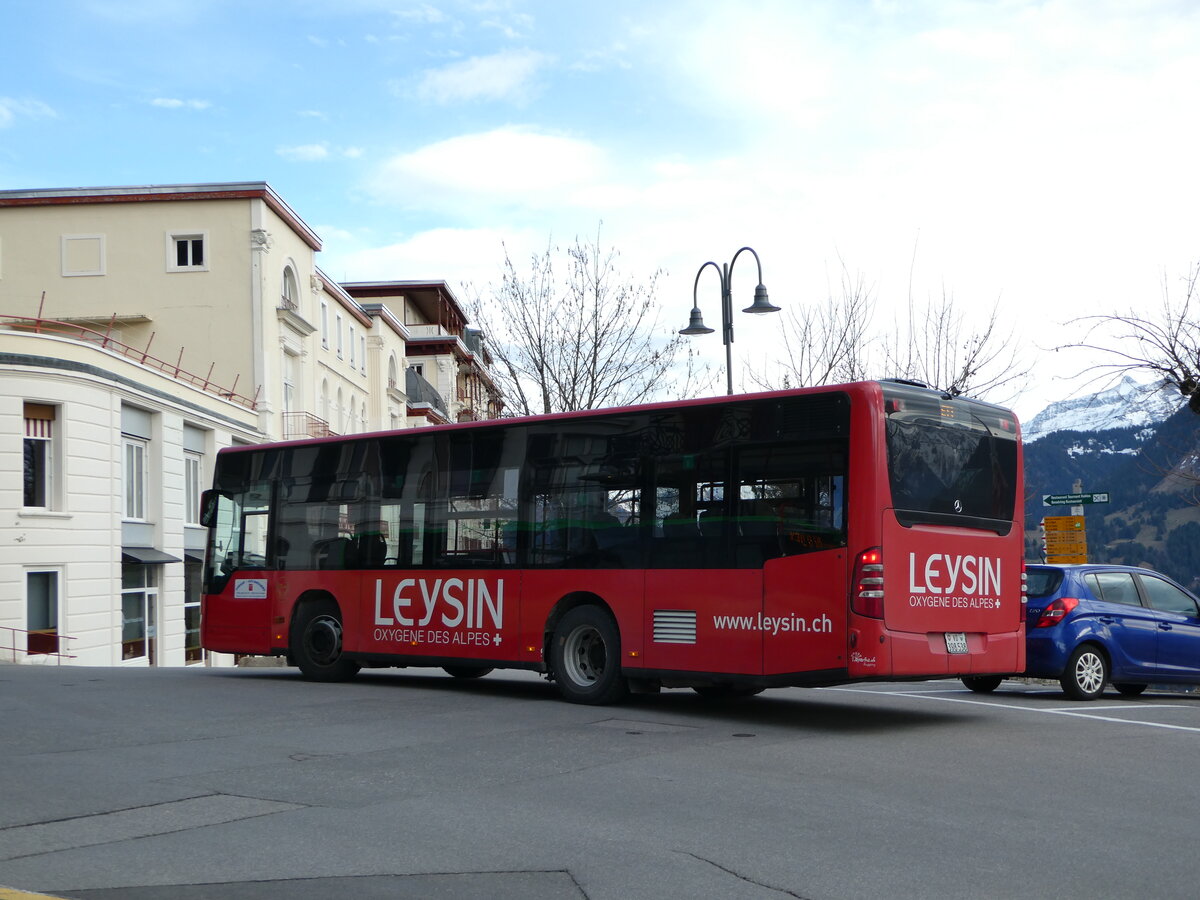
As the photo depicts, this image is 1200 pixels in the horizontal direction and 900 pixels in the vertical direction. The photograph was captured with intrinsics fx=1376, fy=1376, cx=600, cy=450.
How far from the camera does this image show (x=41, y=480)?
105ft

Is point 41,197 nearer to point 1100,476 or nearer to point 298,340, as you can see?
point 298,340

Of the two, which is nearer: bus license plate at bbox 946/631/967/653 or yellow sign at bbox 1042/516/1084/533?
bus license plate at bbox 946/631/967/653

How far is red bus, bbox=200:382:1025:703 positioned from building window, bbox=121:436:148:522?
20.1m

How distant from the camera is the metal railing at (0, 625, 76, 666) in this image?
101 ft

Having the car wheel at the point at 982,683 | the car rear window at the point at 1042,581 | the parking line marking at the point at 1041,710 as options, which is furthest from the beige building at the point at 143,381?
the car rear window at the point at 1042,581

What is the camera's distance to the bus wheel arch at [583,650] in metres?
13.9

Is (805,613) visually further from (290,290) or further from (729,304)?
(290,290)

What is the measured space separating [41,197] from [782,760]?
40178 millimetres

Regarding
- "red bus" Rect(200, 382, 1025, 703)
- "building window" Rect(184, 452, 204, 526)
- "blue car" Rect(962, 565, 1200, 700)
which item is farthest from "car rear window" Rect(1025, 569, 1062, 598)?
"building window" Rect(184, 452, 204, 526)

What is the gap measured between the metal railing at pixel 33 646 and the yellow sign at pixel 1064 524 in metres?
21.3

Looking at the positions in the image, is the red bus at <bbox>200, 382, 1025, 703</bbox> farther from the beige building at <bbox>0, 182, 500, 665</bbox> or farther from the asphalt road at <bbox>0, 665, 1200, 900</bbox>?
the beige building at <bbox>0, 182, 500, 665</bbox>

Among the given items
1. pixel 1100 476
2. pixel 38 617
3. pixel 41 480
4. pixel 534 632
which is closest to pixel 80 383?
pixel 41 480

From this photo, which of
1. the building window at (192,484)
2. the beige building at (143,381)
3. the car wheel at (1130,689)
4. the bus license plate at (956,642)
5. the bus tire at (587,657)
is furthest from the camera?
the building window at (192,484)

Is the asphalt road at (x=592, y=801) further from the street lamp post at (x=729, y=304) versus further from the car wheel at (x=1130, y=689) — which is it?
the street lamp post at (x=729, y=304)
